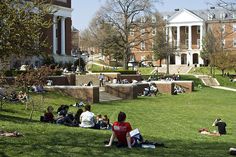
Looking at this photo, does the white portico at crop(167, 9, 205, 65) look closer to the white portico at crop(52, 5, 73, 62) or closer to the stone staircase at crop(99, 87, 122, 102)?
the white portico at crop(52, 5, 73, 62)

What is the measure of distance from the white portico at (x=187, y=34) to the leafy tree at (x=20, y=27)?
96049mm

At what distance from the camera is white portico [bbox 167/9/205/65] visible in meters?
110

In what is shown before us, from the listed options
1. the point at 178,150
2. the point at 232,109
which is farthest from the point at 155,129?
the point at 232,109

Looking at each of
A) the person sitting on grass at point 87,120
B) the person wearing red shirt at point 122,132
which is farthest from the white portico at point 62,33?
the person wearing red shirt at point 122,132

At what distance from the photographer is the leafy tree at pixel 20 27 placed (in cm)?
1287

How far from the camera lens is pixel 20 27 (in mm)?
13047

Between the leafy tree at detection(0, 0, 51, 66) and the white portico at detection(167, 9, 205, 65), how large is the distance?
9605cm

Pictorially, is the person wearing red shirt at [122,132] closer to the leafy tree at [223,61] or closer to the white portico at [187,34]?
the leafy tree at [223,61]

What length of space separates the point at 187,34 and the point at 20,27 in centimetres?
10249

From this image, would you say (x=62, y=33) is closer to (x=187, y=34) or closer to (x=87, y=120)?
(x=187, y=34)

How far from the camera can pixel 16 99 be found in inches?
1095

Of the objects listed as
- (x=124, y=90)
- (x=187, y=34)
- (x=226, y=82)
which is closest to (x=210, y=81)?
(x=226, y=82)

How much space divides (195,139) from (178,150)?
3975 millimetres

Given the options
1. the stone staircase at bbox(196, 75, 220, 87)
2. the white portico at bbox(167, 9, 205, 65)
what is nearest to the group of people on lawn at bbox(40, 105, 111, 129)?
the stone staircase at bbox(196, 75, 220, 87)
